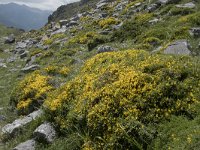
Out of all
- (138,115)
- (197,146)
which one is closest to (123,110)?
(138,115)

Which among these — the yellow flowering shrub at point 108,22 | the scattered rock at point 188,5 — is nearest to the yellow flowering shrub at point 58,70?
the scattered rock at point 188,5

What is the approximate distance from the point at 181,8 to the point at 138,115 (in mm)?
17075

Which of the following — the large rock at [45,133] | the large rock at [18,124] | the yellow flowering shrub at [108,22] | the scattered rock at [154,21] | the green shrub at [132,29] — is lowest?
the large rock at [18,124]

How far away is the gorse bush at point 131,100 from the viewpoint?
12.1 m

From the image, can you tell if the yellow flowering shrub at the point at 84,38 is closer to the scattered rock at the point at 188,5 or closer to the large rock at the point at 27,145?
the scattered rock at the point at 188,5

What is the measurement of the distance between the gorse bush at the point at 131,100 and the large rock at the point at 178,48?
378cm

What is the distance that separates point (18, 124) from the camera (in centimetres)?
1789

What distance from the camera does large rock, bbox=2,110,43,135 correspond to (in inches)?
685

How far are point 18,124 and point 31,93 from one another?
9.17 ft

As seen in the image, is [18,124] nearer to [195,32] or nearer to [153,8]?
[195,32]

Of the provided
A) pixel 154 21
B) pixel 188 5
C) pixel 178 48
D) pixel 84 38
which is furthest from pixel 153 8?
pixel 178 48

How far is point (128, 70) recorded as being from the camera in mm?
14336

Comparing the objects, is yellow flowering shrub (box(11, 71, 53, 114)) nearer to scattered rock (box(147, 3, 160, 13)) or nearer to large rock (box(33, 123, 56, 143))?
large rock (box(33, 123, 56, 143))

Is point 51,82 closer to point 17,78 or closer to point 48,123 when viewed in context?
point 48,123
